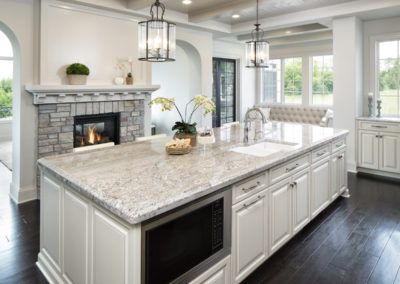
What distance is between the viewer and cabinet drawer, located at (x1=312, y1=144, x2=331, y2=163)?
3.07 meters

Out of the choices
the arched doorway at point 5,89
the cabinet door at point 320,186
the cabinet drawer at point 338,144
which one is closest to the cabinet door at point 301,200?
the cabinet door at point 320,186

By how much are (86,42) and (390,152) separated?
492 cm

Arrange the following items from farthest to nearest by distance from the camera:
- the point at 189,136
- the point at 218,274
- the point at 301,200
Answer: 1. the point at 301,200
2. the point at 189,136
3. the point at 218,274

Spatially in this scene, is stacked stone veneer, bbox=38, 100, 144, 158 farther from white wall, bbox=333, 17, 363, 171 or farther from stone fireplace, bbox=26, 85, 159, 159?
white wall, bbox=333, 17, 363, 171

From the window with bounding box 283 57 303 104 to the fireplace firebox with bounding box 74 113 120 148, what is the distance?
16.1 feet

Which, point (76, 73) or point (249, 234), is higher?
point (76, 73)

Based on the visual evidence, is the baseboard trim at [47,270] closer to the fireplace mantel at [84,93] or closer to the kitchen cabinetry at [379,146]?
the fireplace mantel at [84,93]

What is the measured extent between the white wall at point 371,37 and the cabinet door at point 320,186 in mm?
2730

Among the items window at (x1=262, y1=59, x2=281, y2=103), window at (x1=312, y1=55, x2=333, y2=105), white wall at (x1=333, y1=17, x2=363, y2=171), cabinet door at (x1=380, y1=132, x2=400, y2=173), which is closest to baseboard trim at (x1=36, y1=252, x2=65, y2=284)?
white wall at (x1=333, y1=17, x2=363, y2=171)

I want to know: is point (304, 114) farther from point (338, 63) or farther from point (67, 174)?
point (67, 174)

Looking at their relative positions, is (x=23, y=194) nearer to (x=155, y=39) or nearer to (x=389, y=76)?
(x=155, y=39)

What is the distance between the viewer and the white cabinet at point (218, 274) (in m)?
1.80

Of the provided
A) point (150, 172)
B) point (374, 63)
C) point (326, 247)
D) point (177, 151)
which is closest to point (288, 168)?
point (326, 247)

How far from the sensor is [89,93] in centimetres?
432
